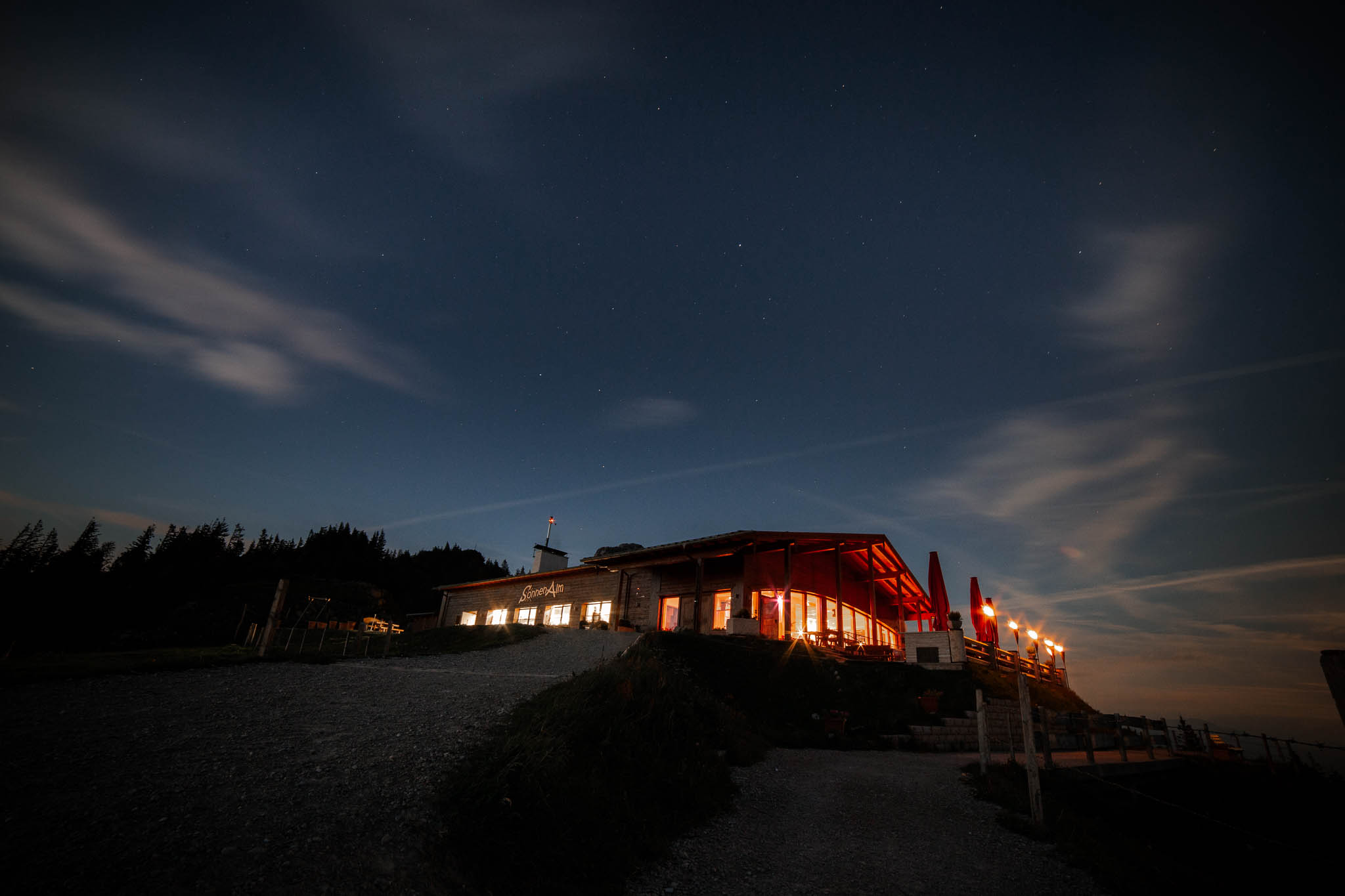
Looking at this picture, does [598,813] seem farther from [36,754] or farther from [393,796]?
[36,754]

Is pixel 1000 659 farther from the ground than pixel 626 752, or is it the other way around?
pixel 1000 659

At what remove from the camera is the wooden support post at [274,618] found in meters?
14.2

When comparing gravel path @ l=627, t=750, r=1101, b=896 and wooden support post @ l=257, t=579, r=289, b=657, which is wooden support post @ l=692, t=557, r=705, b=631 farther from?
wooden support post @ l=257, t=579, r=289, b=657

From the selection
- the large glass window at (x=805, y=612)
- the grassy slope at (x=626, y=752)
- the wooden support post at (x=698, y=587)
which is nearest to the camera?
the grassy slope at (x=626, y=752)

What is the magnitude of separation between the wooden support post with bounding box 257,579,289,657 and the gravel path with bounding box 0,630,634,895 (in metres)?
3.99

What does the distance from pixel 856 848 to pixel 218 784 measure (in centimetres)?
740

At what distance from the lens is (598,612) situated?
2930 cm

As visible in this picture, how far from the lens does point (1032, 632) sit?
81.7ft

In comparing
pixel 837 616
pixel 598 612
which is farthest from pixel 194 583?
pixel 837 616

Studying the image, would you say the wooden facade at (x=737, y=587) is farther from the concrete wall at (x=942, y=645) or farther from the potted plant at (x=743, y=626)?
the concrete wall at (x=942, y=645)

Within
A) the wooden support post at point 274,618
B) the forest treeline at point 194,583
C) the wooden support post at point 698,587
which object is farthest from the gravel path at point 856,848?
the forest treeline at point 194,583

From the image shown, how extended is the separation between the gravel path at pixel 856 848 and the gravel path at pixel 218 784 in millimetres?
2861

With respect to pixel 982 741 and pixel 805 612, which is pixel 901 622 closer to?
pixel 805 612

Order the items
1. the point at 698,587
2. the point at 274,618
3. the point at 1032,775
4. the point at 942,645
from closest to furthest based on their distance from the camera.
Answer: the point at 1032,775
the point at 274,618
the point at 942,645
the point at 698,587
